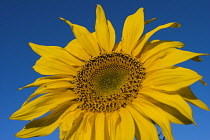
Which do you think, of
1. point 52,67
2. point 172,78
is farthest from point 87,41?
point 172,78

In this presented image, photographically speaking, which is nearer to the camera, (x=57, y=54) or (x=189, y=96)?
(x=189, y=96)

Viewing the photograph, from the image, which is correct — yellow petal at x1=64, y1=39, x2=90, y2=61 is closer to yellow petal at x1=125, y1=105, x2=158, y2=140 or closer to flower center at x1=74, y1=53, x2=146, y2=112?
flower center at x1=74, y1=53, x2=146, y2=112

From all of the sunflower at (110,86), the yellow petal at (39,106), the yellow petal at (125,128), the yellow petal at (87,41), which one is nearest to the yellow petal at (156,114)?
the sunflower at (110,86)

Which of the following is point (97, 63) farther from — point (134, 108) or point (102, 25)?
point (134, 108)

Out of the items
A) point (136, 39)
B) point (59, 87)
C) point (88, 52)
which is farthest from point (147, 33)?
point (59, 87)

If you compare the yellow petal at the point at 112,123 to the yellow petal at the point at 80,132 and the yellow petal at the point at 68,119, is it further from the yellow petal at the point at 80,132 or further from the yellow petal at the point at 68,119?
the yellow petal at the point at 68,119

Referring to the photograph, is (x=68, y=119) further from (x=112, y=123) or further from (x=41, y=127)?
(x=112, y=123)
